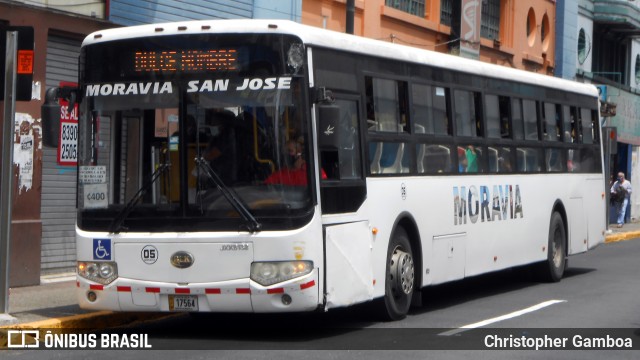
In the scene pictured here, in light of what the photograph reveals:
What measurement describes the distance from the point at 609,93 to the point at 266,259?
29.1 meters

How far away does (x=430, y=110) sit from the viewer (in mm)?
13734

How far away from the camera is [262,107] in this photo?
35.1 feet

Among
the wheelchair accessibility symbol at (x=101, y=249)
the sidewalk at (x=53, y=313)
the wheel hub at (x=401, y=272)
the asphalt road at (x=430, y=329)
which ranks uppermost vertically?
the wheelchair accessibility symbol at (x=101, y=249)

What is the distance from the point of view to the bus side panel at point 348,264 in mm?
11023

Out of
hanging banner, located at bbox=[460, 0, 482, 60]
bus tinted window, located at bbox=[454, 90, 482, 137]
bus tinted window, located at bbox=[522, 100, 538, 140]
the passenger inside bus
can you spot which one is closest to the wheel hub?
bus tinted window, located at bbox=[454, 90, 482, 137]

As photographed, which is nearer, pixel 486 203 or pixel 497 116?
pixel 486 203

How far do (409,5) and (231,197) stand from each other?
1734cm

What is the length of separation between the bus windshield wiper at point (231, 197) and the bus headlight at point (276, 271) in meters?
0.34

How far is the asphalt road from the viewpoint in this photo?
10367 millimetres

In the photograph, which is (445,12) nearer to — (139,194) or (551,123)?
(551,123)

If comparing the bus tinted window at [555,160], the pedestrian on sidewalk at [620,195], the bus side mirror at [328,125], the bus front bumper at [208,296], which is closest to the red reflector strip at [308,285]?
the bus front bumper at [208,296]

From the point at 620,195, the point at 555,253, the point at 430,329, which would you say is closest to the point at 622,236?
the point at 620,195

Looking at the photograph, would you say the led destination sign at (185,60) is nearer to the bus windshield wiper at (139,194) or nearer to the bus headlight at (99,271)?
the bus windshield wiper at (139,194)

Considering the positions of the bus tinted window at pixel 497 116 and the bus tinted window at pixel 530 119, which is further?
the bus tinted window at pixel 530 119
